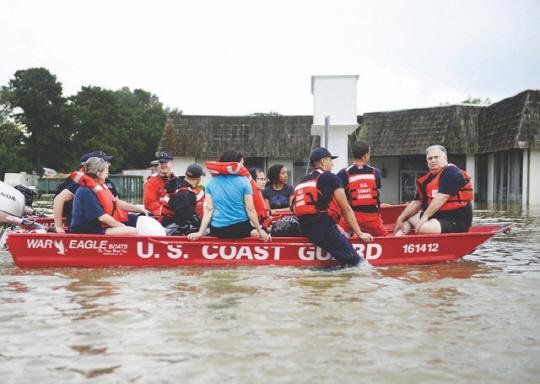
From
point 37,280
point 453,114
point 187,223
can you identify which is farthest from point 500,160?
point 37,280

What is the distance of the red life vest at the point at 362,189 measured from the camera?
7.48 meters

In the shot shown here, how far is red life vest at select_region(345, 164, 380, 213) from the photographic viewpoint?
7480 mm

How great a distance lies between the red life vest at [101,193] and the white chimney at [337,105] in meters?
12.8

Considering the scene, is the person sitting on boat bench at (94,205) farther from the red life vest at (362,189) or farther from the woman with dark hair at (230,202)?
the red life vest at (362,189)

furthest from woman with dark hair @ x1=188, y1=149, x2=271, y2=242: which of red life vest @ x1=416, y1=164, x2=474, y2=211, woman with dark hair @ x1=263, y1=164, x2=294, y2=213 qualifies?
red life vest @ x1=416, y1=164, x2=474, y2=211

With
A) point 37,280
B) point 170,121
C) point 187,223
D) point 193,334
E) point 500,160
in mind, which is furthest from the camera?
point 170,121

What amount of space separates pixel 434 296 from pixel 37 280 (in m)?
4.61

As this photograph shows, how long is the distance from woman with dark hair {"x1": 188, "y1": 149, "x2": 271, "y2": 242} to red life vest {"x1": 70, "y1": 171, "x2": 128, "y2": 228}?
1241mm

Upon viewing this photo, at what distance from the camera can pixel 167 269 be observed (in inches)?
289

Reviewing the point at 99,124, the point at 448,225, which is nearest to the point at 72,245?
the point at 448,225

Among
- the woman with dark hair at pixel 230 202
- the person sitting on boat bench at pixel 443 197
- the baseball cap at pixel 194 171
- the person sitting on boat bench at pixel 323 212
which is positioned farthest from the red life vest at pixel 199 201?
the person sitting on boat bench at pixel 443 197

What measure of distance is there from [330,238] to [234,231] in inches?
50.9

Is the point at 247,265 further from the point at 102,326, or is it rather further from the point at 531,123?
the point at 531,123

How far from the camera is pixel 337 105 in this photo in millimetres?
19969
